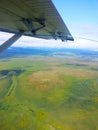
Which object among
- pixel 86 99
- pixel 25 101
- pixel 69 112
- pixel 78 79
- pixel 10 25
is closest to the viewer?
pixel 10 25

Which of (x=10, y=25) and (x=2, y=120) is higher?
(x=10, y=25)

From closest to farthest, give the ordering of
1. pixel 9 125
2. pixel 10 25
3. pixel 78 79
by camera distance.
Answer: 1. pixel 10 25
2. pixel 9 125
3. pixel 78 79

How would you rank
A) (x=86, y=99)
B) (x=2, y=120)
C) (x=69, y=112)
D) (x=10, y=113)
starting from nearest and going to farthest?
1. (x=2, y=120)
2. (x=10, y=113)
3. (x=69, y=112)
4. (x=86, y=99)

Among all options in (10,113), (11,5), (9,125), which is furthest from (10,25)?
(10,113)

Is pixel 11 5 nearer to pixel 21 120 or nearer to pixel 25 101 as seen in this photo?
pixel 21 120

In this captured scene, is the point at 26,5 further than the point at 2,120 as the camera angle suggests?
No

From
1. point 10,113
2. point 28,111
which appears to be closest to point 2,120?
point 10,113

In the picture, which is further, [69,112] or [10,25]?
[69,112]

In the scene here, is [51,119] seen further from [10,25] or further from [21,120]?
[10,25]

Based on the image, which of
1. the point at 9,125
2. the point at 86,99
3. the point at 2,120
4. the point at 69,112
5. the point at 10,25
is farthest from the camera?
the point at 86,99
